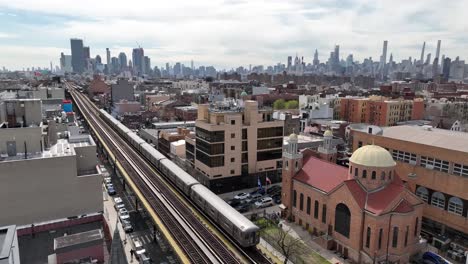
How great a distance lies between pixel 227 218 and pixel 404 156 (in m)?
33.3

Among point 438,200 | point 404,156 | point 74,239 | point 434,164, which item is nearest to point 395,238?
point 438,200

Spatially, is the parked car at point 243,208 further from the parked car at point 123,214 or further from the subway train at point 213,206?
the parked car at point 123,214

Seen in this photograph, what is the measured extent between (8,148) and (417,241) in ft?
190

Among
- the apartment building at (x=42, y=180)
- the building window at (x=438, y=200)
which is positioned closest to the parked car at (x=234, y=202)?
the apartment building at (x=42, y=180)

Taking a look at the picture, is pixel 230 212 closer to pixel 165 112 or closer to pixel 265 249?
pixel 265 249

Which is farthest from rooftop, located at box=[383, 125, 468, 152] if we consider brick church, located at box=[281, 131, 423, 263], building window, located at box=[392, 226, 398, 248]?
building window, located at box=[392, 226, 398, 248]

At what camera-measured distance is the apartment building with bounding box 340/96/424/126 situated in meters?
123

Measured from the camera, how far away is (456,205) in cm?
4788

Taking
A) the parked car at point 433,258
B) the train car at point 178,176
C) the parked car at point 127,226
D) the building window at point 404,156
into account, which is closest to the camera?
the parked car at point 433,258

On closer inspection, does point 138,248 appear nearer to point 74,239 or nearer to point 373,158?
point 74,239

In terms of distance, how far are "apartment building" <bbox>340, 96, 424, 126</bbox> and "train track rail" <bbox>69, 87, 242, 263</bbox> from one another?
91.2 meters

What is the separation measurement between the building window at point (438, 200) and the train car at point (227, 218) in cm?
3037

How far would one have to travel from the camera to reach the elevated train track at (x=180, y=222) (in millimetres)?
38812

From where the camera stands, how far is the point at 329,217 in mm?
47219
